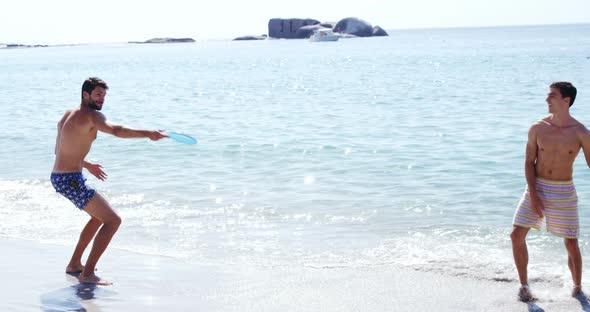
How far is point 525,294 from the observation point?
5617 millimetres

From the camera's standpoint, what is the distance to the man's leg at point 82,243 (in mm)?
6176

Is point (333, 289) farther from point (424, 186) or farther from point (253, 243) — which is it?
point (424, 186)

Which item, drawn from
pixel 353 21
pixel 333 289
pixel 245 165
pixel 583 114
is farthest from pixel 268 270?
pixel 353 21

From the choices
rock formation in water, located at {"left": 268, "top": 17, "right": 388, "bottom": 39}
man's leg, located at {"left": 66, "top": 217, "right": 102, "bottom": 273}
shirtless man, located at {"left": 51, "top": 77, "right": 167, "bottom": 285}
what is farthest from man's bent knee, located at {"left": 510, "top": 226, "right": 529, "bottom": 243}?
rock formation in water, located at {"left": 268, "top": 17, "right": 388, "bottom": 39}

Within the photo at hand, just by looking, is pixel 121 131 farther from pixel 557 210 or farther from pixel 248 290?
pixel 557 210

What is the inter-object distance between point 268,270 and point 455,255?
69.2 inches

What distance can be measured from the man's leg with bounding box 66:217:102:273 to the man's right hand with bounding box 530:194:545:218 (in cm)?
330

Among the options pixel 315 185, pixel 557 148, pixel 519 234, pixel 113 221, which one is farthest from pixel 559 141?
pixel 315 185

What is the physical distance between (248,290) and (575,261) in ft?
7.92

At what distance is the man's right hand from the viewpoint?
5.37 m

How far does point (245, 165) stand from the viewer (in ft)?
43.5

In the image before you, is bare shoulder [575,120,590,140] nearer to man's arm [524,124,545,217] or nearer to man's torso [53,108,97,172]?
man's arm [524,124,545,217]

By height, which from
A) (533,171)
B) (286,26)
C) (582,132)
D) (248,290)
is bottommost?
(286,26)

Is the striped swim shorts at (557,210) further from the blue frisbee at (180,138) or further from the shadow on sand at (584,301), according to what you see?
the blue frisbee at (180,138)
